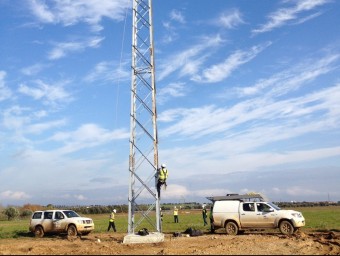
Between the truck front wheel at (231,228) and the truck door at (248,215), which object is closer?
the truck door at (248,215)

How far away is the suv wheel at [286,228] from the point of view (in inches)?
908

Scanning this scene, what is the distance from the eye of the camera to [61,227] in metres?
26.4

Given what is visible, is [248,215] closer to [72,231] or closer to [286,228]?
[286,228]

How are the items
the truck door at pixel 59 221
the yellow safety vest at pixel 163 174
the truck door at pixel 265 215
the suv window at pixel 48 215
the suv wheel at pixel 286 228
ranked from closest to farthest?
the yellow safety vest at pixel 163 174 < the suv wheel at pixel 286 228 < the truck door at pixel 265 215 < the truck door at pixel 59 221 < the suv window at pixel 48 215

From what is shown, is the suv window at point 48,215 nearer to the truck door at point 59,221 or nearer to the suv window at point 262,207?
the truck door at point 59,221

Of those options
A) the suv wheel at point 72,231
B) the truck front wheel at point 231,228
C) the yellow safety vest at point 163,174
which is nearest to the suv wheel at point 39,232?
the suv wheel at point 72,231

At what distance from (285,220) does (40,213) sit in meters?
15.3

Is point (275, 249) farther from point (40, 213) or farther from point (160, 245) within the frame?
point (40, 213)

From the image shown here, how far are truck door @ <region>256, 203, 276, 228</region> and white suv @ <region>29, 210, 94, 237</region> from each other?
1036 cm

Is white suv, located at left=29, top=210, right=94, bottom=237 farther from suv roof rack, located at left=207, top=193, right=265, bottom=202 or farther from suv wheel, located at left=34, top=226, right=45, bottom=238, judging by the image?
suv roof rack, located at left=207, top=193, right=265, bottom=202

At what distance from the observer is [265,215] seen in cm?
2375

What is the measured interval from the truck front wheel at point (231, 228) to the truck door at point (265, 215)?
55.0 inches

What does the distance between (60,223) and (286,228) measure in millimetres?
13466

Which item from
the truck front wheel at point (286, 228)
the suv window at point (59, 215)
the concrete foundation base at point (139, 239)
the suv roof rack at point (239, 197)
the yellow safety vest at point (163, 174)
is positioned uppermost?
the yellow safety vest at point (163, 174)
